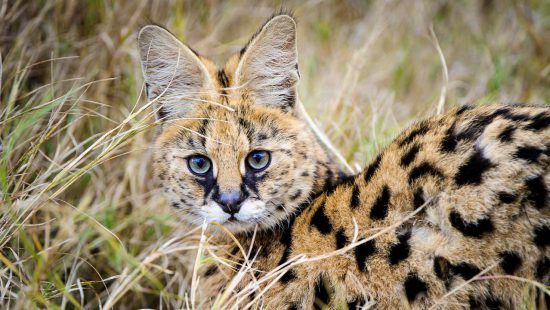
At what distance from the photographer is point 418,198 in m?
2.20

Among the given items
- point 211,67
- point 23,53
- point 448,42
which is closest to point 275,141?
point 211,67

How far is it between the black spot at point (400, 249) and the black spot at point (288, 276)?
1.35ft

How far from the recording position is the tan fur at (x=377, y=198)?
2053mm

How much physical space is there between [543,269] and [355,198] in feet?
2.44

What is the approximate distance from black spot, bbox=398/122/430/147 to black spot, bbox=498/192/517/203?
18.1 inches

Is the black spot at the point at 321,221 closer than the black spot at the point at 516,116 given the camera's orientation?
No

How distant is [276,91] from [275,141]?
0.30 meters

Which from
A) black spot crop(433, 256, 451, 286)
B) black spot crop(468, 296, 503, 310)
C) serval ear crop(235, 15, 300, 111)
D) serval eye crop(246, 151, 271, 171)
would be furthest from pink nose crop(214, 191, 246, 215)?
black spot crop(468, 296, 503, 310)

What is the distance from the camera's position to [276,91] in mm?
2770

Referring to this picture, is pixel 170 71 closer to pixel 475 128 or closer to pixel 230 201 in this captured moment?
pixel 230 201

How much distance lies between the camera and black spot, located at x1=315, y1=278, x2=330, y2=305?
7.61 feet

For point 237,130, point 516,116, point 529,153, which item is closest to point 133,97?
point 237,130

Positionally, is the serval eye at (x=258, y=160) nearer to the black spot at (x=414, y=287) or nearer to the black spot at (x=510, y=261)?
the black spot at (x=414, y=287)

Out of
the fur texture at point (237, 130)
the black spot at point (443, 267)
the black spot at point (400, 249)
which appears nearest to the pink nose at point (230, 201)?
the fur texture at point (237, 130)
